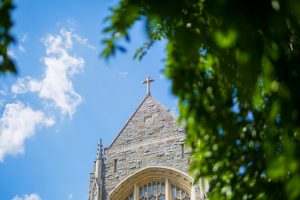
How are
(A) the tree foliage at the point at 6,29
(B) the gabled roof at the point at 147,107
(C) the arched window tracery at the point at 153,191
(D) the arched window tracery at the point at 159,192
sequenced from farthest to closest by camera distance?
1. (B) the gabled roof at the point at 147,107
2. (C) the arched window tracery at the point at 153,191
3. (D) the arched window tracery at the point at 159,192
4. (A) the tree foliage at the point at 6,29

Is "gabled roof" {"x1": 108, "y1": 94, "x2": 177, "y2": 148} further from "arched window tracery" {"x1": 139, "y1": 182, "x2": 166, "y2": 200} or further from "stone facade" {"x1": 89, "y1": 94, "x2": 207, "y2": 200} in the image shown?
"arched window tracery" {"x1": 139, "y1": 182, "x2": 166, "y2": 200}

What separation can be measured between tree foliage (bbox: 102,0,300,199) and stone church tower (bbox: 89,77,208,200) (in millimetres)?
9335

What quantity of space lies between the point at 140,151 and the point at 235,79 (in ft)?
37.7

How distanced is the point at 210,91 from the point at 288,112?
92 centimetres

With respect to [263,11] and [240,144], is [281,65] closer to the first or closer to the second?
[263,11]

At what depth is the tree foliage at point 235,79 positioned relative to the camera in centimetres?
234

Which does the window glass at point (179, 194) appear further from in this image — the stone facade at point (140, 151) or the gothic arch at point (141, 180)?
the stone facade at point (140, 151)

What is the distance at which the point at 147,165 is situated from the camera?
1448cm

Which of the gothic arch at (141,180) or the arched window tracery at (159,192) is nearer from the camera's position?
the arched window tracery at (159,192)

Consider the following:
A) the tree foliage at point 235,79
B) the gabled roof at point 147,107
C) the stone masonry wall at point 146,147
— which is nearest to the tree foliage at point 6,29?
the tree foliage at point 235,79

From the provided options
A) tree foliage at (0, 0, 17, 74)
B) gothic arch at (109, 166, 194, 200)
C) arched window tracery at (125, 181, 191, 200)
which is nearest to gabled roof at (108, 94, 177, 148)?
gothic arch at (109, 166, 194, 200)

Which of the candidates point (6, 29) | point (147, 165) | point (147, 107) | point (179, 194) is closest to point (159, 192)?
point (179, 194)

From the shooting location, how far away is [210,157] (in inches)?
150

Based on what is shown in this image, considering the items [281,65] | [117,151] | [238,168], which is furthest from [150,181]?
[281,65]
